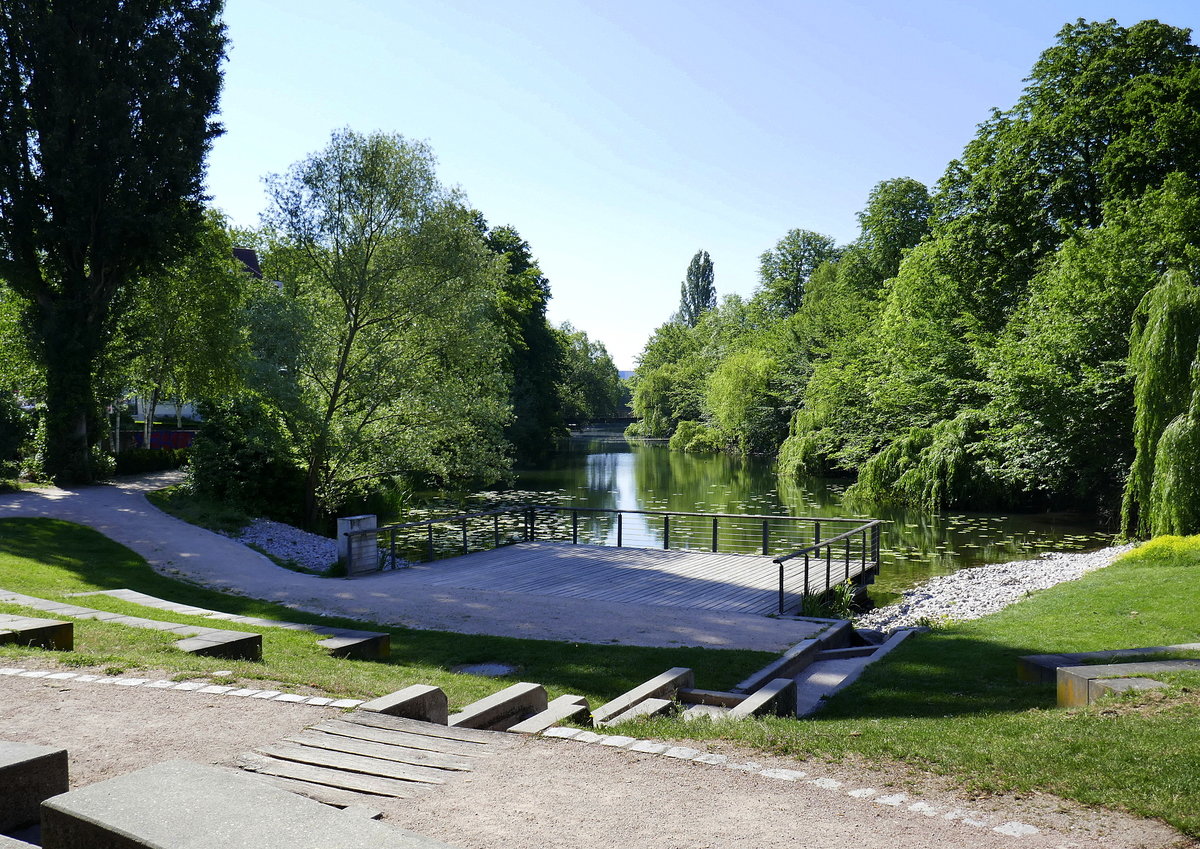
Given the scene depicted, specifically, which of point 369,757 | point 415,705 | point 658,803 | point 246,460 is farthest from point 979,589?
point 246,460

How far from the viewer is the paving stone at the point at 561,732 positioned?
199 inches

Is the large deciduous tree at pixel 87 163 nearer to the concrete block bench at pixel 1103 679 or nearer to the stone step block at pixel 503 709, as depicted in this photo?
the stone step block at pixel 503 709

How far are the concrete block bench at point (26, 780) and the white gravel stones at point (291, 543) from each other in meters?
12.8

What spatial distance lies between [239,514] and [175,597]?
24.8 feet

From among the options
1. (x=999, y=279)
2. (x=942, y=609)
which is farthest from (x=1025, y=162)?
(x=942, y=609)

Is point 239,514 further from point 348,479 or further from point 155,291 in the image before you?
point 155,291

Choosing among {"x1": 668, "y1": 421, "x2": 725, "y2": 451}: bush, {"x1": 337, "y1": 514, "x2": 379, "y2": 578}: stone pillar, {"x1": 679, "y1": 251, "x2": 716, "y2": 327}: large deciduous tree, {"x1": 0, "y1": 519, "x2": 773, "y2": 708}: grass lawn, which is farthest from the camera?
{"x1": 679, "y1": 251, "x2": 716, "y2": 327}: large deciduous tree

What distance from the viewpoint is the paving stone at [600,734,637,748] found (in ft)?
16.1

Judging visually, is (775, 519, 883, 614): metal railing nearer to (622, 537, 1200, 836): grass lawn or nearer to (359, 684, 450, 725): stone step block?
(622, 537, 1200, 836): grass lawn

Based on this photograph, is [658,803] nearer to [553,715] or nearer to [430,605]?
[553,715]

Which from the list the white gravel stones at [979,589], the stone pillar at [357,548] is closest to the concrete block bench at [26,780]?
the white gravel stones at [979,589]

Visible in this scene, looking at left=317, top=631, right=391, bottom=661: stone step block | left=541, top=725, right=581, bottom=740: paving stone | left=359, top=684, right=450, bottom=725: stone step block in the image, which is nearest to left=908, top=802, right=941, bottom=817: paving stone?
left=541, top=725, right=581, bottom=740: paving stone

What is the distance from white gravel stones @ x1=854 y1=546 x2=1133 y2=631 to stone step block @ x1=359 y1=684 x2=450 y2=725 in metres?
8.37

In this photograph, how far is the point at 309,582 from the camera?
14336 millimetres
